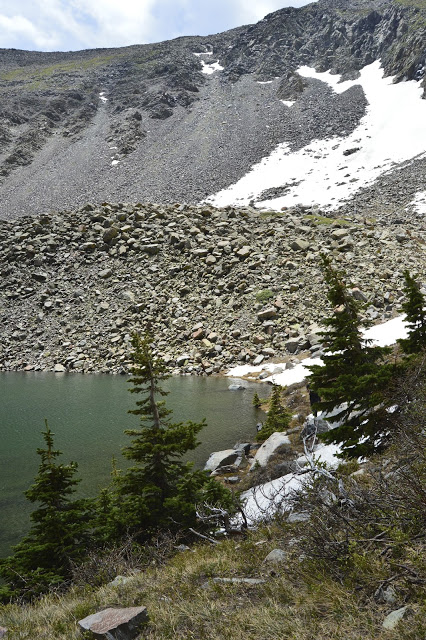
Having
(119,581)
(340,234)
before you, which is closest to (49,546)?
(119,581)

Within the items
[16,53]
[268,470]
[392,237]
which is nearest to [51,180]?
[392,237]

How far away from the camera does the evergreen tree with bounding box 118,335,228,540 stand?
9.26 meters

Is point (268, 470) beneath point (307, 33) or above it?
beneath

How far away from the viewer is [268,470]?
1289cm

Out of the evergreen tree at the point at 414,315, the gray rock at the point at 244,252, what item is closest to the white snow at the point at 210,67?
the gray rock at the point at 244,252

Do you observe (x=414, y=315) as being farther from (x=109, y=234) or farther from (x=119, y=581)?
(x=109, y=234)

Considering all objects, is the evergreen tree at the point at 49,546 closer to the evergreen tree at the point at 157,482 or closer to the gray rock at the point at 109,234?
the evergreen tree at the point at 157,482

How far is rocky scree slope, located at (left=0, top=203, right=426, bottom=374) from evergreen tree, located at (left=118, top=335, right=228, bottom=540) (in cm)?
2073

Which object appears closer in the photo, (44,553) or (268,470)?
(44,553)

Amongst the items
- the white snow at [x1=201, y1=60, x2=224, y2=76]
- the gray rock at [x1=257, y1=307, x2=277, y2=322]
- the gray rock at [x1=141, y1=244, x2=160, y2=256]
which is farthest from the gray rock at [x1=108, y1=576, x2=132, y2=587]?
the white snow at [x1=201, y1=60, x2=224, y2=76]

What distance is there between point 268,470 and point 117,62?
7060 inches

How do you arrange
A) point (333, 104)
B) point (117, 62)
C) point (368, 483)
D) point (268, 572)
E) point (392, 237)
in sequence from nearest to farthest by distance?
point (268, 572) < point (368, 483) < point (392, 237) < point (333, 104) < point (117, 62)

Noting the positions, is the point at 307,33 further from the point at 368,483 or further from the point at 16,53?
the point at 368,483

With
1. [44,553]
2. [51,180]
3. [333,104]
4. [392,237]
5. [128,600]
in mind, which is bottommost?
[44,553]
